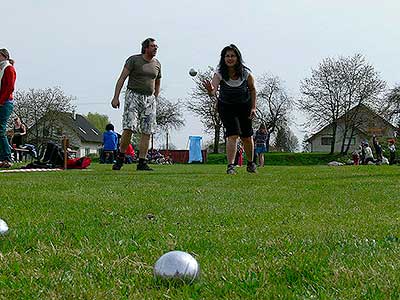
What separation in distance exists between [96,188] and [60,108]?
5802 cm

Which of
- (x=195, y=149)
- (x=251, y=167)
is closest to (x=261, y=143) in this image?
(x=251, y=167)

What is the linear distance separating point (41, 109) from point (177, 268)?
62130 millimetres

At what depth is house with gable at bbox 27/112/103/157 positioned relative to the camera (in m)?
62.3

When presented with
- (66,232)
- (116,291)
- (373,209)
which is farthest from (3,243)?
Answer: (373,209)

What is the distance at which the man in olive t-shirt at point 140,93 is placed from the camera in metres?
10.3

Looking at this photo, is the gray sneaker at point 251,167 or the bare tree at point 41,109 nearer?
the gray sneaker at point 251,167

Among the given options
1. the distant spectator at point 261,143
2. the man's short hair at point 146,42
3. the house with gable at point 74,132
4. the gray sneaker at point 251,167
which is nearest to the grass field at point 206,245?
the gray sneaker at point 251,167

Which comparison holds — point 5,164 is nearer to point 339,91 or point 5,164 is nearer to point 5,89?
point 5,89

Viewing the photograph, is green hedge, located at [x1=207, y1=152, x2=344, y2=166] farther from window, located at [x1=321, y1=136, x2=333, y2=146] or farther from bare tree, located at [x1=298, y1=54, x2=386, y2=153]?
window, located at [x1=321, y1=136, x2=333, y2=146]

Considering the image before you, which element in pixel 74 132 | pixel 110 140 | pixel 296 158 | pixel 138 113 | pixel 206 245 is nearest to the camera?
pixel 206 245

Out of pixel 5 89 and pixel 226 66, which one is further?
pixel 5 89

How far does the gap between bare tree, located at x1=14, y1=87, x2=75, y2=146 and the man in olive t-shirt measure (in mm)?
52636

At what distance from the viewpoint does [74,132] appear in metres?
77.7

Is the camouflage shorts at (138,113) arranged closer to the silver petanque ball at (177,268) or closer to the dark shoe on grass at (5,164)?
the dark shoe on grass at (5,164)
